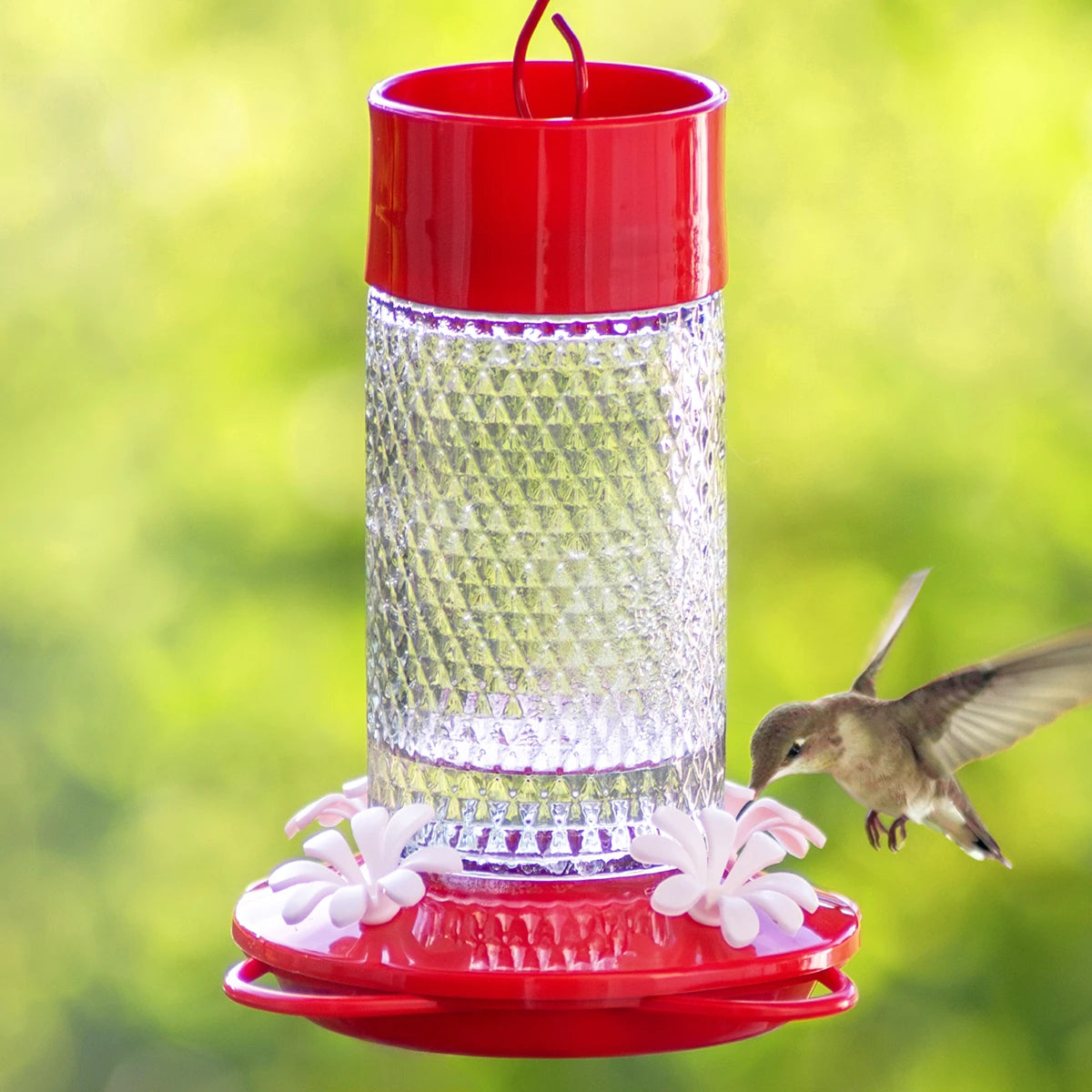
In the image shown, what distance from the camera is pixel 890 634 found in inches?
109

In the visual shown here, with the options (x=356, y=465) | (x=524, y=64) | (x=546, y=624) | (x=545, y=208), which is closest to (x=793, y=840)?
(x=546, y=624)

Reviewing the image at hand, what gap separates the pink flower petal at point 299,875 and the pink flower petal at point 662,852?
0.34m

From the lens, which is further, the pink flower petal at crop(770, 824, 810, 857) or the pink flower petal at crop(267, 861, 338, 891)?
the pink flower petal at crop(770, 824, 810, 857)

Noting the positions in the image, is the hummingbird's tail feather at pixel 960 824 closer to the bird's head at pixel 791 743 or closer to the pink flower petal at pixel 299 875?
the bird's head at pixel 791 743

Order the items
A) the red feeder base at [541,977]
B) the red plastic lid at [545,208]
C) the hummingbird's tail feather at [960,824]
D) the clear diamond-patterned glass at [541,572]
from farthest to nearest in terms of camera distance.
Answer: the hummingbird's tail feather at [960,824], the clear diamond-patterned glass at [541,572], the red plastic lid at [545,208], the red feeder base at [541,977]

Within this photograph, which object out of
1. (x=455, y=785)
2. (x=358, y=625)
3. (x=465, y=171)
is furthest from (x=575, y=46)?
(x=358, y=625)

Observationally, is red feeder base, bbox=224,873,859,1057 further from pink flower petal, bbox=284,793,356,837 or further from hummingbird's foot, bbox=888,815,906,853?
hummingbird's foot, bbox=888,815,906,853

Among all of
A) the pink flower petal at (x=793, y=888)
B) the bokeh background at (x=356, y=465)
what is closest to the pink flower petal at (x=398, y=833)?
the pink flower petal at (x=793, y=888)

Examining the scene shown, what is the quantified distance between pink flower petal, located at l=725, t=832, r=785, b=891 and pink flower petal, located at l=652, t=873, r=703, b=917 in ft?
0.14

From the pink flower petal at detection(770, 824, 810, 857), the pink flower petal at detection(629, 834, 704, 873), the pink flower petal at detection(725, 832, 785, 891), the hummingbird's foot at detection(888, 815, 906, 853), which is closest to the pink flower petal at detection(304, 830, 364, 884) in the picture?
the pink flower petal at detection(629, 834, 704, 873)

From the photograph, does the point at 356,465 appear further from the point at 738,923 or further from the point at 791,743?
the point at 738,923

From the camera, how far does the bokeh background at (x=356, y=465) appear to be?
5.66 meters

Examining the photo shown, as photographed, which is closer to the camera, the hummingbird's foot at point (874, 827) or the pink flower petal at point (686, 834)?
the pink flower petal at point (686, 834)

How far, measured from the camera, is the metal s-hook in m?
2.02
